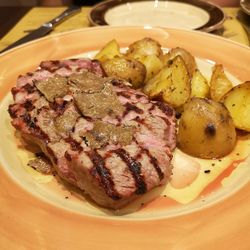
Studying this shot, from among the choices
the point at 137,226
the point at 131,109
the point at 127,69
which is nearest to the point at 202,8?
the point at 127,69

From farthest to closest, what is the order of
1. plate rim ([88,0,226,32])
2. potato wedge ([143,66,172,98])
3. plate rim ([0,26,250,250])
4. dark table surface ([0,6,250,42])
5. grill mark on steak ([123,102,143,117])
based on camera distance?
dark table surface ([0,6,250,42]) → plate rim ([88,0,226,32]) → potato wedge ([143,66,172,98]) → grill mark on steak ([123,102,143,117]) → plate rim ([0,26,250,250])

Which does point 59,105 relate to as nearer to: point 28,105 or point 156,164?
point 28,105

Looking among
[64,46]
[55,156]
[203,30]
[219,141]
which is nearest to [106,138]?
[55,156]

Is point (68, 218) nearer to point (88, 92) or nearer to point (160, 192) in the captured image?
point (160, 192)

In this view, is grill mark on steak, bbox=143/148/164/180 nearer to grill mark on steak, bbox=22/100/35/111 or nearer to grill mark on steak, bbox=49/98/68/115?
grill mark on steak, bbox=49/98/68/115

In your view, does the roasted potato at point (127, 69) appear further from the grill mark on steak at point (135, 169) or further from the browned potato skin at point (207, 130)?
the grill mark on steak at point (135, 169)

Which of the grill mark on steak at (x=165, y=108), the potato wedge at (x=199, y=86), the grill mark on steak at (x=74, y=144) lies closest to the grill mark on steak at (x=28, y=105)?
the grill mark on steak at (x=74, y=144)

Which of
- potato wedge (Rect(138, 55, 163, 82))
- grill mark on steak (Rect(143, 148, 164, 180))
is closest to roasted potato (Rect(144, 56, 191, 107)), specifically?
potato wedge (Rect(138, 55, 163, 82))
